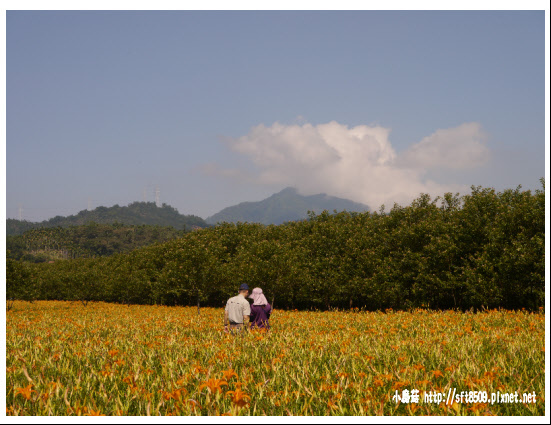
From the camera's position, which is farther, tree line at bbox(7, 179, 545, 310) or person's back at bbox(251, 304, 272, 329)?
tree line at bbox(7, 179, 545, 310)

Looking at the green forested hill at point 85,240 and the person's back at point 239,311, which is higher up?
the green forested hill at point 85,240

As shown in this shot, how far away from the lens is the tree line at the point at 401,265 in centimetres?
2780

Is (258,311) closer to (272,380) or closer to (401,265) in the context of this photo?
(272,380)

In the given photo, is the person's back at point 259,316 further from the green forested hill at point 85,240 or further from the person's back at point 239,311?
the green forested hill at point 85,240

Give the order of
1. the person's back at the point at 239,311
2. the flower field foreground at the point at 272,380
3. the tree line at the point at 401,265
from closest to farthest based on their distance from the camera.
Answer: the flower field foreground at the point at 272,380, the person's back at the point at 239,311, the tree line at the point at 401,265

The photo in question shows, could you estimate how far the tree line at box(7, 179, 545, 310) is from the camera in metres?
27.8

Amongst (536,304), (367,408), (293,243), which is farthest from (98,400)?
(293,243)

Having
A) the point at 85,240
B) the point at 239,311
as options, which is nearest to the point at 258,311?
the point at 239,311

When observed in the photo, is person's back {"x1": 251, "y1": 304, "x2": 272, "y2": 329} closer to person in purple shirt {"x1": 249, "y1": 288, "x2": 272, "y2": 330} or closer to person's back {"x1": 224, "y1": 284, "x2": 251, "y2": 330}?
person in purple shirt {"x1": 249, "y1": 288, "x2": 272, "y2": 330}

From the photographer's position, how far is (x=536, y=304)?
1050 inches

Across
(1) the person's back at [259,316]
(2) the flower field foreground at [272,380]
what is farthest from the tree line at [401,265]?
(2) the flower field foreground at [272,380]

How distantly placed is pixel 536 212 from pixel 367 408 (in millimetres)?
28731

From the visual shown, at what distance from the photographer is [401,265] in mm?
34594

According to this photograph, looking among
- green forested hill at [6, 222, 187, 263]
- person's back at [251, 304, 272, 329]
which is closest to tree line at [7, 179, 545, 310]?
person's back at [251, 304, 272, 329]
